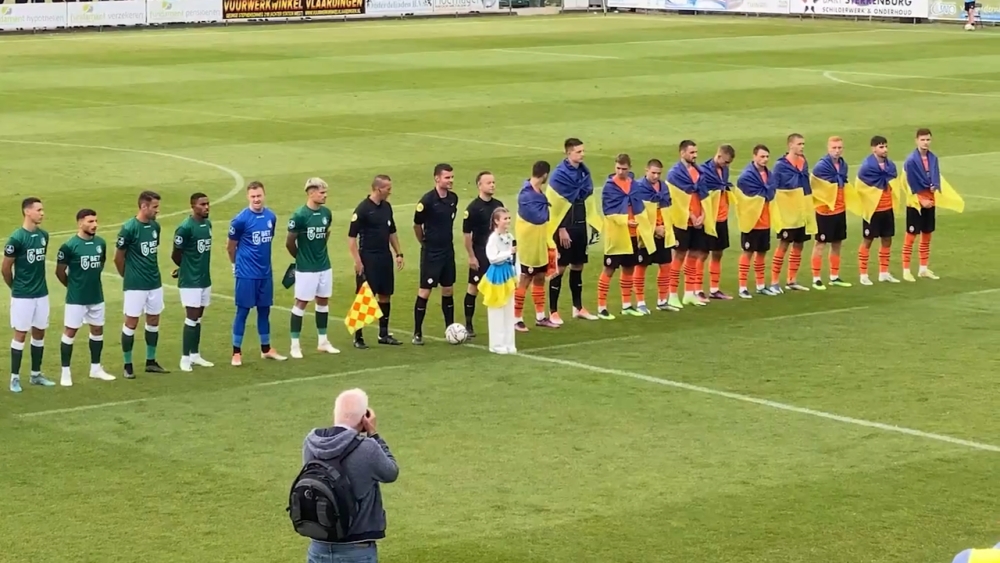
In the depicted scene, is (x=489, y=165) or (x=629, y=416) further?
(x=489, y=165)

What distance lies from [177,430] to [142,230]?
2.88 metres

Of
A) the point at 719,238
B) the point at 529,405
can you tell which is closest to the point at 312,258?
the point at 529,405

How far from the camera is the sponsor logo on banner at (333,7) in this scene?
67812mm

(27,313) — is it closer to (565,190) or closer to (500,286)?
(500,286)

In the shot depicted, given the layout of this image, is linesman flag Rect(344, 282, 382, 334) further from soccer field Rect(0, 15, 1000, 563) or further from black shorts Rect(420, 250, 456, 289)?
black shorts Rect(420, 250, 456, 289)

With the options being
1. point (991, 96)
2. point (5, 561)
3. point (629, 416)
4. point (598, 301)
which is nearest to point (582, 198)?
point (598, 301)

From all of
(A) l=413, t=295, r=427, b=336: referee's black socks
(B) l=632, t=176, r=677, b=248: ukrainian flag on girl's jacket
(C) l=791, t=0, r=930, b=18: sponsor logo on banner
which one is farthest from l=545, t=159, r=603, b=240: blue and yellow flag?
(C) l=791, t=0, r=930, b=18: sponsor logo on banner

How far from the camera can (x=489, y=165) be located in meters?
31.7

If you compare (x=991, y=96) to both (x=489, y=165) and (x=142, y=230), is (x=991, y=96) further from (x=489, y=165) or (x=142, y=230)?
(x=142, y=230)

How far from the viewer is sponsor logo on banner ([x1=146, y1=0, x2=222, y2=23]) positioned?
63562 mm

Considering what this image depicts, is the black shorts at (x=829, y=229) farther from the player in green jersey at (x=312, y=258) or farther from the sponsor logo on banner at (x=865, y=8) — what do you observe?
the sponsor logo on banner at (x=865, y=8)

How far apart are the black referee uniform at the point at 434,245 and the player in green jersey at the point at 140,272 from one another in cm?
304

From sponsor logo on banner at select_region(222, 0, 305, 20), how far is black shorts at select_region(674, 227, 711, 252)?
46.9 m

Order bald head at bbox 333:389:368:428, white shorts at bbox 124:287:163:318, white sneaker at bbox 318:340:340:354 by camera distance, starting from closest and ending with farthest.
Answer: bald head at bbox 333:389:368:428
white shorts at bbox 124:287:163:318
white sneaker at bbox 318:340:340:354
